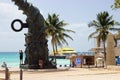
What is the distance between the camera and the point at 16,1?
157ft

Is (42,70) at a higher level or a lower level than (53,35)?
lower

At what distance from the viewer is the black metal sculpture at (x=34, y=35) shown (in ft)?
158

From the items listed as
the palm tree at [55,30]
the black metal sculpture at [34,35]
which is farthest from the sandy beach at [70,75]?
the palm tree at [55,30]

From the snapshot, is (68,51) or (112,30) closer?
(112,30)

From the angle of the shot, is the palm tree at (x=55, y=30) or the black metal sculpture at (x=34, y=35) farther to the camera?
the palm tree at (x=55, y=30)

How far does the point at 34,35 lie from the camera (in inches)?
1911

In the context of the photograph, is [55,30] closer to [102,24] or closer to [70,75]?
[102,24]

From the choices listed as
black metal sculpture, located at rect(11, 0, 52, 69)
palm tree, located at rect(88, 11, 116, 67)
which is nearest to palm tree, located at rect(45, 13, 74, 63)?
palm tree, located at rect(88, 11, 116, 67)

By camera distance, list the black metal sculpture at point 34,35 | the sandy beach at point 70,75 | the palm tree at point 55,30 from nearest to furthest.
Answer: the sandy beach at point 70,75 < the black metal sculpture at point 34,35 < the palm tree at point 55,30

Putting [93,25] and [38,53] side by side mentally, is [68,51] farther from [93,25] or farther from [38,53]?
[38,53]

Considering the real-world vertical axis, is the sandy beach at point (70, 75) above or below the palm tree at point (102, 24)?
below

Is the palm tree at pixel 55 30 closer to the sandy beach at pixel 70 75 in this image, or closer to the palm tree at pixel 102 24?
the palm tree at pixel 102 24

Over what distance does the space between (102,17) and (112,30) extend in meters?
3.15

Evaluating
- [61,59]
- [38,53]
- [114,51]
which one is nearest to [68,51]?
[61,59]
